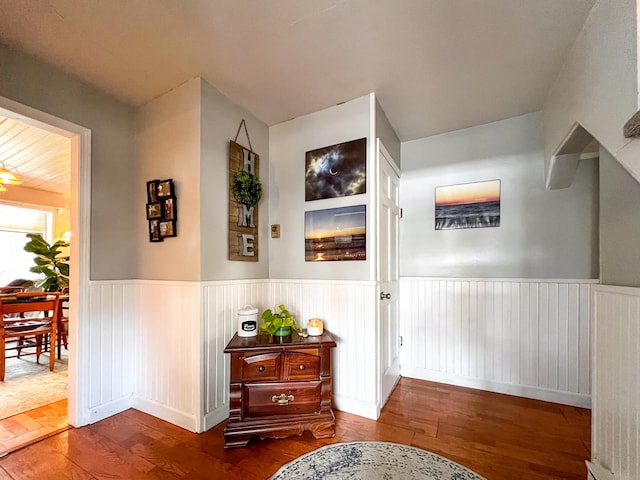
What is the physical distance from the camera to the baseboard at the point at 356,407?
6.69 feet

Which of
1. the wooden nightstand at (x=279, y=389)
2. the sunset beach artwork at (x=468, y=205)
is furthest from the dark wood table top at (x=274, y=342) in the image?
the sunset beach artwork at (x=468, y=205)

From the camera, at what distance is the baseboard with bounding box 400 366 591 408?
2.22 m

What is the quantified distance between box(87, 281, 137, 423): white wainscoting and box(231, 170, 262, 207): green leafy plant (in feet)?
3.74

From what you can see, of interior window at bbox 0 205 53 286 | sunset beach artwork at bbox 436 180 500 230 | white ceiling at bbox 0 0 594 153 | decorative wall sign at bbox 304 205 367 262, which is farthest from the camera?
interior window at bbox 0 205 53 286

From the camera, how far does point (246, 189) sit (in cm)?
218

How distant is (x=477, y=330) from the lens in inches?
101

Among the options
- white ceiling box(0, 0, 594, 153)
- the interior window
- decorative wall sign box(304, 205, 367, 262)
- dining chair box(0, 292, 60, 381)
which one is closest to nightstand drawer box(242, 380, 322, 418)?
decorative wall sign box(304, 205, 367, 262)

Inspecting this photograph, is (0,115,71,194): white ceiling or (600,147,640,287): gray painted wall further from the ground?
(0,115,71,194): white ceiling

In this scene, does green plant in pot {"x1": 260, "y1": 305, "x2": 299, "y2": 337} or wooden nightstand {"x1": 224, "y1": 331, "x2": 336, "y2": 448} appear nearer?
wooden nightstand {"x1": 224, "y1": 331, "x2": 336, "y2": 448}

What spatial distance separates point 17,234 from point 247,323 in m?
5.58

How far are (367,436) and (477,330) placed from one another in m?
1.44

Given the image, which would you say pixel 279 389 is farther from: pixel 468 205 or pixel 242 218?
pixel 468 205

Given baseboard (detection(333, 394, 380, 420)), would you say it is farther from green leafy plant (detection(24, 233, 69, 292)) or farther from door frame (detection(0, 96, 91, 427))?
green leafy plant (detection(24, 233, 69, 292))

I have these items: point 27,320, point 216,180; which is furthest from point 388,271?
point 27,320
